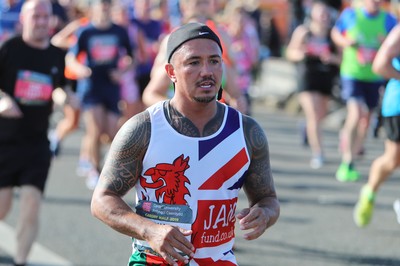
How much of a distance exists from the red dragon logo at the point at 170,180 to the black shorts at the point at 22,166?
268 cm

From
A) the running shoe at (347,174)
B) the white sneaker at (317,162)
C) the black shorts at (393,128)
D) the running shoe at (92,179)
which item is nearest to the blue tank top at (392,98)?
the black shorts at (393,128)

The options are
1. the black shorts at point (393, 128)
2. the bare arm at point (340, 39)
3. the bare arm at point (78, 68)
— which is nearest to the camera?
the black shorts at point (393, 128)

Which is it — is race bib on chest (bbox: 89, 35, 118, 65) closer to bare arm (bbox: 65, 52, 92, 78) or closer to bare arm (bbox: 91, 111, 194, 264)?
bare arm (bbox: 65, 52, 92, 78)

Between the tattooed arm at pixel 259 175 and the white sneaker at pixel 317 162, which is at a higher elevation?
the white sneaker at pixel 317 162

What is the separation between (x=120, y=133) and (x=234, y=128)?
495mm

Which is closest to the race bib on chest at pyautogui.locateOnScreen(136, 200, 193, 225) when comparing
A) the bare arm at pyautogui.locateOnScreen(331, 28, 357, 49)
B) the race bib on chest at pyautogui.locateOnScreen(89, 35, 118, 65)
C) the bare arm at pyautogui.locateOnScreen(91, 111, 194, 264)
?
the bare arm at pyautogui.locateOnScreen(91, 111, 194, 264)

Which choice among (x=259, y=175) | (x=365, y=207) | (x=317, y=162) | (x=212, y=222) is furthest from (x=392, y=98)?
(x=317, y=162)

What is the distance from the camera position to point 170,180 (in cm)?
387

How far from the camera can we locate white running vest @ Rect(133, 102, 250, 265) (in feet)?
12.7

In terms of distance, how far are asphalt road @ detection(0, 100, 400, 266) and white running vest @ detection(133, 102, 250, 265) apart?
9.48ft

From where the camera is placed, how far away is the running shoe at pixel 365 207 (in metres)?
7.64

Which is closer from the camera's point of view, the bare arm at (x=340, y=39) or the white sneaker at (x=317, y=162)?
the bare arm at (x=340, y=39)

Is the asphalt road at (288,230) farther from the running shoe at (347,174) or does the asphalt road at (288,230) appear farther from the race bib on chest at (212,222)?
the race bib on chest at (212,222)

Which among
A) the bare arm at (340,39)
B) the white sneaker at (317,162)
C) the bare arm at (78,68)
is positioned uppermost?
the bare arm at (340,39)
